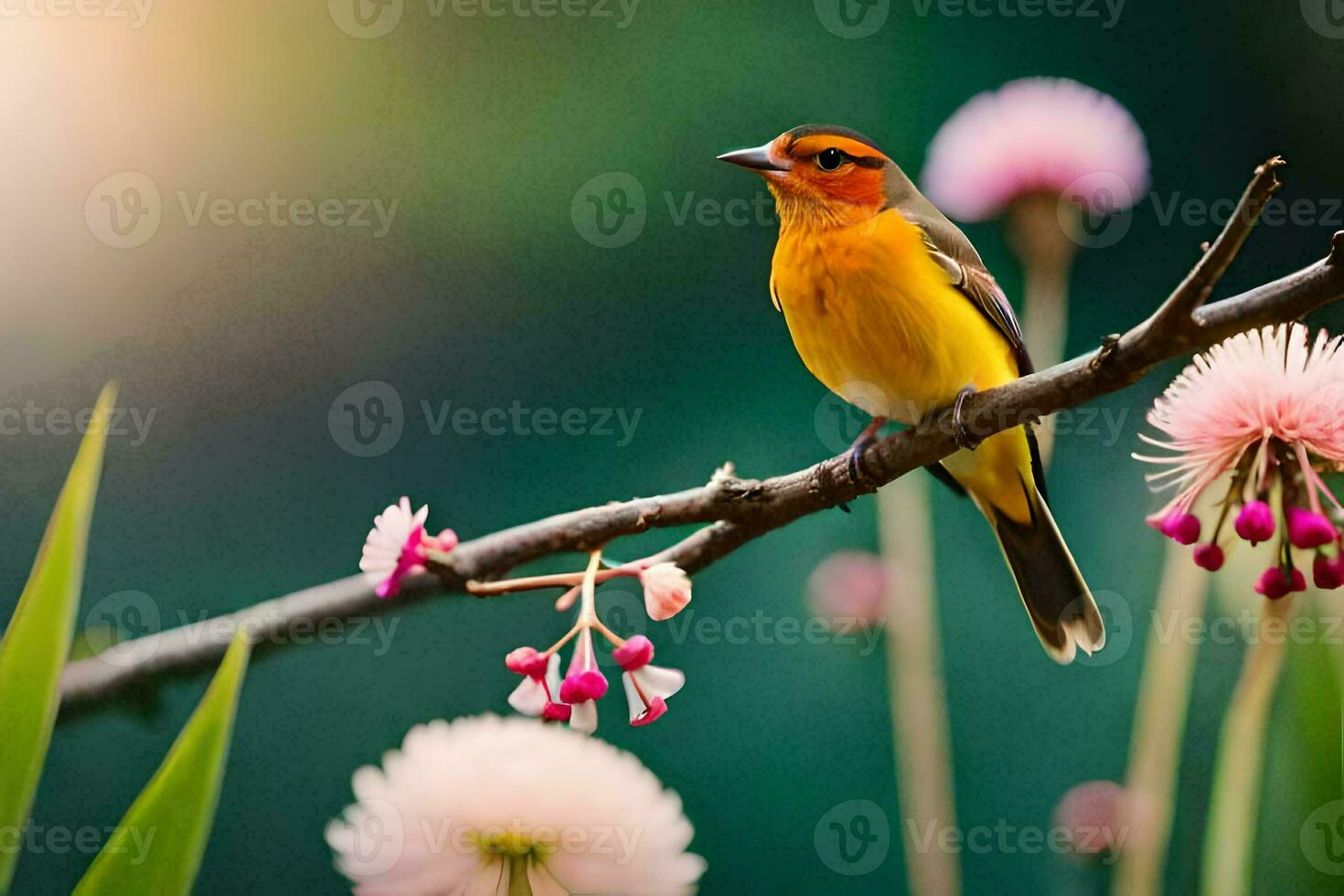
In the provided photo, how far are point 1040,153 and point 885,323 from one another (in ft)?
0.96

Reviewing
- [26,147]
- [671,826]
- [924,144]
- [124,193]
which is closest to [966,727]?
[671,826]

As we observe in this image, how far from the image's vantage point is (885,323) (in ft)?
2.98

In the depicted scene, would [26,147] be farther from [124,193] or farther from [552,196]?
[552,196]

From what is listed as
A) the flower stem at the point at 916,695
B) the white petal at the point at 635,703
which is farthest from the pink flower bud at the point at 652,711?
the flower stem at the point at 916,695

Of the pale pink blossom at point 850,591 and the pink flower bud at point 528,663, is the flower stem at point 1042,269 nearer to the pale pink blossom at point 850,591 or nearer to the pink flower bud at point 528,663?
the pale pink blossom at point 850,591

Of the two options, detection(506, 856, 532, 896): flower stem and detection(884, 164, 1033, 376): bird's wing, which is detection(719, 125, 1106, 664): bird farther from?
detection(506, 856, 532, 896): flower stem

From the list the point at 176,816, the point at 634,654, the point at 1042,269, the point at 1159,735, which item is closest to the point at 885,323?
the point at 1042,269

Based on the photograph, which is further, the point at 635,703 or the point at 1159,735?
the point at 1159,735

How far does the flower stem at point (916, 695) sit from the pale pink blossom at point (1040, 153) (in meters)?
0.32

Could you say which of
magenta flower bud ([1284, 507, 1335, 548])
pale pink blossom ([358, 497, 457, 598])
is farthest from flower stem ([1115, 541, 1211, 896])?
pale pink blossom ([358, 497, 457, 598])

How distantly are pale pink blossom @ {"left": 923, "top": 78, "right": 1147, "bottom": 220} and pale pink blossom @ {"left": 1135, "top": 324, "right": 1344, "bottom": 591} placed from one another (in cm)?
39

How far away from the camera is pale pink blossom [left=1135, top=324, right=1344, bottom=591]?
66cm

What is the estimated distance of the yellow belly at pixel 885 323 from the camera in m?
0.90

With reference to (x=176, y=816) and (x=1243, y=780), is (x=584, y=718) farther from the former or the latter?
(x=1243, y=780)
